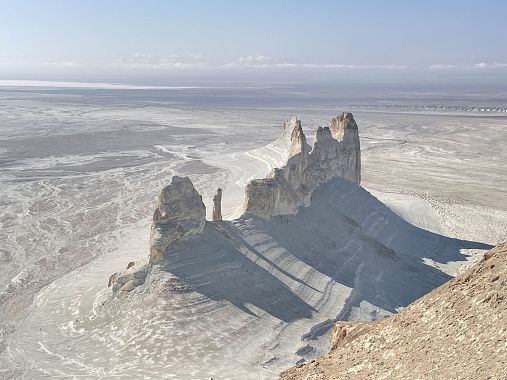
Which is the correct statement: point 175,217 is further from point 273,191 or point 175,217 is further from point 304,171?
point 304,171

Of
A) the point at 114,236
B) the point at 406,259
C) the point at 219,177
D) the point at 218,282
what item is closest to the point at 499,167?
the point at 219,177

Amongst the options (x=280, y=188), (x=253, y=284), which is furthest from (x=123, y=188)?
(x=253, y=284)

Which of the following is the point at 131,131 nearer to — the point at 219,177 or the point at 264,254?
the point at 219,177

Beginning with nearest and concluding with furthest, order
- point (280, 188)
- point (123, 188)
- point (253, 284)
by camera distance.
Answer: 1. point (253, 284)
2. point (280, 188)
3. point (123, 188)

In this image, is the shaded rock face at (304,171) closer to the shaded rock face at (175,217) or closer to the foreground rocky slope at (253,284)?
the foreground rocky slope at (253,284)

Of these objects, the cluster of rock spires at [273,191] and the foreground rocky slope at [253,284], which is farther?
the cluster of rock spires at [273,191]

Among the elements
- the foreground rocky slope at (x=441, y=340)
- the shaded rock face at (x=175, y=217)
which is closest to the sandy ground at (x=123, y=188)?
the shaded rock face at (x=175, y=217)

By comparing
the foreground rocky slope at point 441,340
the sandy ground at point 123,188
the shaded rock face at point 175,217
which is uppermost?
the foreground rocky slope at point 441,340
